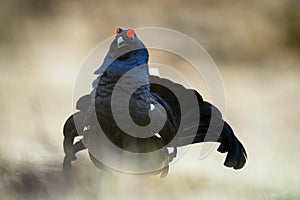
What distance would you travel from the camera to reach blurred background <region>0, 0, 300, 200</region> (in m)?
1.25

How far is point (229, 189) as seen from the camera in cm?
131

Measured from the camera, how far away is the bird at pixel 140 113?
3.84ft

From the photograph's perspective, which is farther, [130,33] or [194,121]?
[194,121]

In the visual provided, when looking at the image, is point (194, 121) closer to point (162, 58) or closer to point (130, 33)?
point (130, 33)

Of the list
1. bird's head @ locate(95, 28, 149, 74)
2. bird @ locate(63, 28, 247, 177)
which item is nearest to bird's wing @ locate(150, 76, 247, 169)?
bird @ locate(63, 28, 247, 177)

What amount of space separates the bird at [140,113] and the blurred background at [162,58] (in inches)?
2.0

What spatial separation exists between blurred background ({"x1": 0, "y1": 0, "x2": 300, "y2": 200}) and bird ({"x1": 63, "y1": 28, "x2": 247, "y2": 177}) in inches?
2.0

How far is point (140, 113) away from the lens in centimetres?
117

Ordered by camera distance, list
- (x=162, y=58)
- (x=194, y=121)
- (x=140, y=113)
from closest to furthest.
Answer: (x=140, y=113) → (x=194, y=121) → (x=162, y=58)

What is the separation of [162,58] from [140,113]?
0.48 m

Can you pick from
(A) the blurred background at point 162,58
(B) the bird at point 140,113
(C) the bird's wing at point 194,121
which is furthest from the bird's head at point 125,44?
(A) the blurred background at point 162,58

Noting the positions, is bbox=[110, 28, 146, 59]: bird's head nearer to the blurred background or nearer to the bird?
the bird

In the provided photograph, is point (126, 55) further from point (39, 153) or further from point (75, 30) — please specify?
point (75, 30)

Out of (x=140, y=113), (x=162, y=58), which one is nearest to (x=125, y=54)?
(x=140, y=113)
